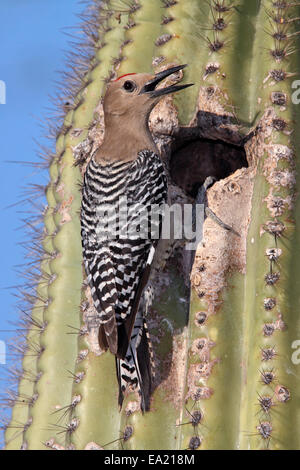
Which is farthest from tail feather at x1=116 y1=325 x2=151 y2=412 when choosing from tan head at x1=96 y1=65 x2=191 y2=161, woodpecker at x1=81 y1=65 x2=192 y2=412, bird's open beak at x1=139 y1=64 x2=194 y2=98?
bird's open beak at x1=139 y1=64 x2=194 y2=98

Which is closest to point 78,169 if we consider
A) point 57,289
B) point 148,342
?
point 57,289

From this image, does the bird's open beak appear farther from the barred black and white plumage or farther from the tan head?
the barred black and white plumage

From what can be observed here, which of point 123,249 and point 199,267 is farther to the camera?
point 123,249

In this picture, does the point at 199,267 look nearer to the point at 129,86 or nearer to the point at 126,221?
the point at 126,221

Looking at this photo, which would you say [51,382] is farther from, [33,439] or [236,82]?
[236,82]

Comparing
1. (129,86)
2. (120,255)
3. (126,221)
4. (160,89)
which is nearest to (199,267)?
(120,255)

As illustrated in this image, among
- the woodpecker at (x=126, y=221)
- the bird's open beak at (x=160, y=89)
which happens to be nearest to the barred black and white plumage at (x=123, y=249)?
the woodpecker at (x=126, y=221)
